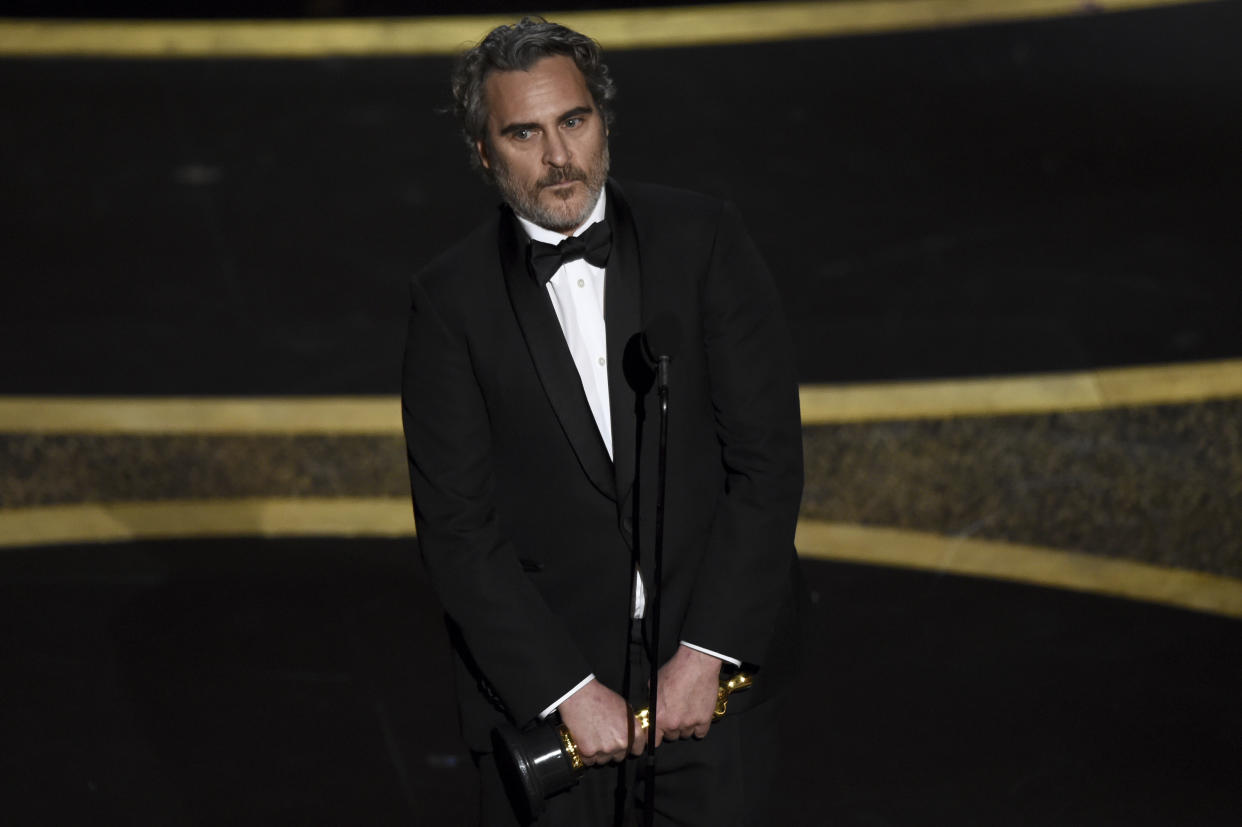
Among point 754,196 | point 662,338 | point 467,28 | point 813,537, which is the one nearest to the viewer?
point 662,338

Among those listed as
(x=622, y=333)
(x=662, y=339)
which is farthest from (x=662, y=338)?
(x=622, y=333)

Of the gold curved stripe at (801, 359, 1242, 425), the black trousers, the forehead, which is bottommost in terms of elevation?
A: the gold curved stripe at (801, 359, 1242, 425)

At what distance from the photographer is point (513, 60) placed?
186 cm

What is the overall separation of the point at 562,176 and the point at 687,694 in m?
0.66

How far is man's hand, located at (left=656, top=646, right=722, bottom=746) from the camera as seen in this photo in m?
1.93

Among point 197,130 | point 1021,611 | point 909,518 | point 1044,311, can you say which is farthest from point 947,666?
point 197,130

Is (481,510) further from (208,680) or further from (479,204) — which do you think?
(479,204)

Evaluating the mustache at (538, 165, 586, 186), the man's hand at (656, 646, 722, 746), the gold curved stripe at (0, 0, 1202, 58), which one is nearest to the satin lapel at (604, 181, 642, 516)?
the mustache at (538, 165, 586, 186)

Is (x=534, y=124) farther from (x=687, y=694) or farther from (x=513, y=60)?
(x=687, y=694)

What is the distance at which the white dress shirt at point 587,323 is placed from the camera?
1977mm

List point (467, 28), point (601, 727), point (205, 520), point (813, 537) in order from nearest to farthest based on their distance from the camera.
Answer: point (601, 727) < point (813, 537) < point (205, 520) < point (467, 28)

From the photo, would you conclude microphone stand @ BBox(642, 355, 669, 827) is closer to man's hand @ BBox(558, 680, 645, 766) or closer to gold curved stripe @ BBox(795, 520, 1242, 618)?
man's hand @ BBox(558, 680, 645, 766)

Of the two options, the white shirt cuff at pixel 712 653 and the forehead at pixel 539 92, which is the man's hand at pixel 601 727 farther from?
the forehead at pixel 539 92

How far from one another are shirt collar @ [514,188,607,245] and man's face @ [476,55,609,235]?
0.05 feet
